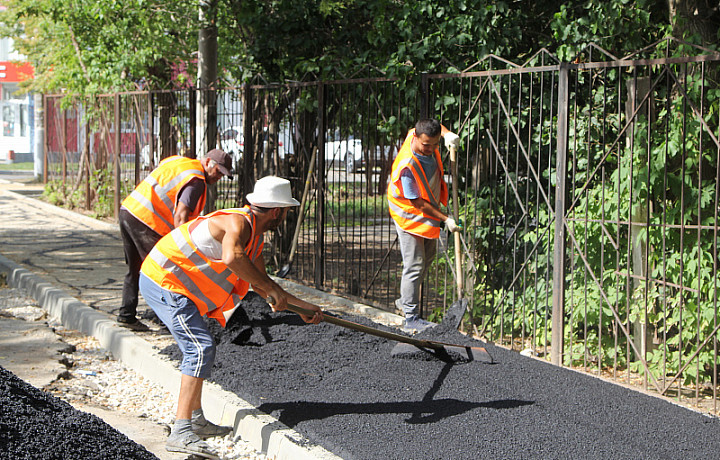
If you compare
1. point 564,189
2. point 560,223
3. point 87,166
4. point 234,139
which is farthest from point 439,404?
point 87,166

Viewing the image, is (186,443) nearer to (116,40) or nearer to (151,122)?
(151,122)

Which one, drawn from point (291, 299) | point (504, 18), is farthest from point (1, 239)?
point (291, 299)

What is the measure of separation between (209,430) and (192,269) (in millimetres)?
926

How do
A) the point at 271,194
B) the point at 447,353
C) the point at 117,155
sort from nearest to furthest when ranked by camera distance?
the point at 271,194 → the point at 447,353 → the point at 117,155

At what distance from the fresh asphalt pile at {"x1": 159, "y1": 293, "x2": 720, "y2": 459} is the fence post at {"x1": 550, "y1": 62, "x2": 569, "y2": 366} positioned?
1.21 feet

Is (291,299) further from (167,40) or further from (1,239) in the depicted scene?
(167,40)

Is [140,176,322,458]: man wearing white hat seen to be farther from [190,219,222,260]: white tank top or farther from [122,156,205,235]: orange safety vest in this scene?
[122,156,205,235]: orange safety vest

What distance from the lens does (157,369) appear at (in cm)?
589

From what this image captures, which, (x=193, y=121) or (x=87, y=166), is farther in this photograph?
(x=87, y=166)

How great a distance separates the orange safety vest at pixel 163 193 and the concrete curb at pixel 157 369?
966 millimetres

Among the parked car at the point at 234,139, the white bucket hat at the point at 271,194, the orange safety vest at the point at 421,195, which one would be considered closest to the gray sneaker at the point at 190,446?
the white bucket hat at the point at 271,194

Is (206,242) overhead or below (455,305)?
overhead

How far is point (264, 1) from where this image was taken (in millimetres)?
10797

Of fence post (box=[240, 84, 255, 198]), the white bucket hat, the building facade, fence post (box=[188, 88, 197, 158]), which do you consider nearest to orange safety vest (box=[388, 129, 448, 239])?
the white bucket hat
